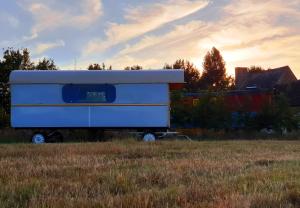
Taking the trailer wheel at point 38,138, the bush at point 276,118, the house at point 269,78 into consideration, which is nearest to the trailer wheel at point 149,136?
the trailer wheel at point 38,138

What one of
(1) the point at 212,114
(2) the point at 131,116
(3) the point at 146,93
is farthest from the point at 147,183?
(1) the point at 212,114

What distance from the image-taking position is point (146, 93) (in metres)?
22.0

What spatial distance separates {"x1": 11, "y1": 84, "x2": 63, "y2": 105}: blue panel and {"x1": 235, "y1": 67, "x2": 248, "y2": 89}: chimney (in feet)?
153

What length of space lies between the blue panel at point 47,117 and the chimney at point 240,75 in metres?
46.6

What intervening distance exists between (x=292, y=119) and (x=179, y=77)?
8.62m

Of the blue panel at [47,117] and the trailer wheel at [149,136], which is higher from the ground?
the blue panel at [47,117]

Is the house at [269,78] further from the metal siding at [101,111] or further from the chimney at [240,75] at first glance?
the metal siding at [101,111]

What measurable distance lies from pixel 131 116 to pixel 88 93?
203cm

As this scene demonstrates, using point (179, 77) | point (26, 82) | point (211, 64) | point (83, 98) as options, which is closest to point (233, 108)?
point (179, 77)

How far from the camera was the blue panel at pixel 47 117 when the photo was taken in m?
21.8

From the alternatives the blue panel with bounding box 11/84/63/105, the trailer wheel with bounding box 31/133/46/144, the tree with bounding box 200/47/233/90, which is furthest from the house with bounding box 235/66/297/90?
the trailer wheel with bounding box 31/133/46/144

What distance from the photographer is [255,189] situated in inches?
276

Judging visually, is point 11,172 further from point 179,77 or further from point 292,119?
point 292,119

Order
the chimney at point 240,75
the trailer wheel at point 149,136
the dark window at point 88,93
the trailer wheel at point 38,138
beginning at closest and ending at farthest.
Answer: the trailer wheel at point 149,136
the trailer wheel at point 38,138
the dark window at point 88,93
the chimney at point 240,75
